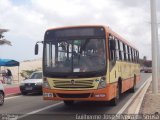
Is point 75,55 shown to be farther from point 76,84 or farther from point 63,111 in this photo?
point 63,111

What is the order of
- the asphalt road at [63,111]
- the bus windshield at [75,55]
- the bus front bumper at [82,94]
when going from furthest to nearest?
the bus windshield at [75,55], the bus front bumper at [82,94], the asphalt road at [63,111]

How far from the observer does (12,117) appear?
1441cm

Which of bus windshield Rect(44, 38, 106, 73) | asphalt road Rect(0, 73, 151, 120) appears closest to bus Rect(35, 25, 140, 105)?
bus windshield Rect(44, 38, 106, 73)

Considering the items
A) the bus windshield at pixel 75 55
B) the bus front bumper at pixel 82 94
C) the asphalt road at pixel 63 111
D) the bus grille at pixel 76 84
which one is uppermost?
the bus windshield at pixel 75 55

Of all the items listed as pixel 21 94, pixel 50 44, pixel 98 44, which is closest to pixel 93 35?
pixel 98 44

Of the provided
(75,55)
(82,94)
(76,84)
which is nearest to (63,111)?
(82,94)

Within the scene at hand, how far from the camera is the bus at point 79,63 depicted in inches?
615

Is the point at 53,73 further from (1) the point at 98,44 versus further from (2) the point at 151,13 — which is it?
(2) the point at 151,13

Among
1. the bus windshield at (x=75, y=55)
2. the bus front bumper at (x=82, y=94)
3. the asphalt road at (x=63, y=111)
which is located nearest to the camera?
the asphalt road at (x=63, y=111)

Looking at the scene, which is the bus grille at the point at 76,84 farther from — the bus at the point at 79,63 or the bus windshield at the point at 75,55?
the bus windshield at the point at 75,55

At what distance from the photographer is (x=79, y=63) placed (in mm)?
15914

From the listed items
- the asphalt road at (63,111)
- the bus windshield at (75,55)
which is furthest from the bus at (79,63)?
the asphalt road at (63,111)

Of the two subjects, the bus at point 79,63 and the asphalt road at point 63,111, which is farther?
the bus at point 79,63

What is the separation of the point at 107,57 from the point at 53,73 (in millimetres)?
2066
